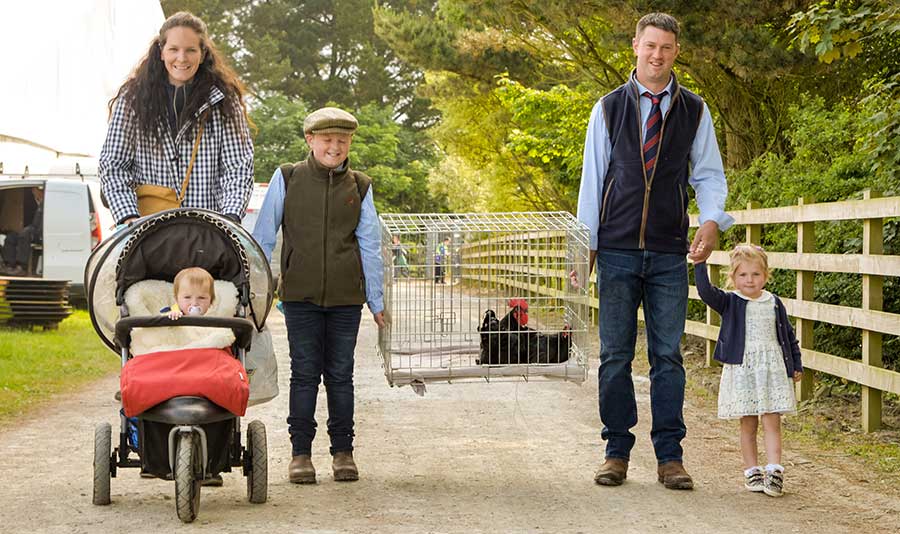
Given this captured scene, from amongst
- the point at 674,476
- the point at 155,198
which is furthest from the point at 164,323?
the point at 674,476

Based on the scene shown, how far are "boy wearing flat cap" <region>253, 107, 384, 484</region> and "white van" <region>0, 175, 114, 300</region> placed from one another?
12593mm

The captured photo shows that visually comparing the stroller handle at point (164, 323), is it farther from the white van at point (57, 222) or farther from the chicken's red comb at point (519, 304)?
the white van at point (57, 222)

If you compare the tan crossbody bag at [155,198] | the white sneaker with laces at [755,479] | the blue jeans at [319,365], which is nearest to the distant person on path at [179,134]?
the tan crossbody bag at [155,198]

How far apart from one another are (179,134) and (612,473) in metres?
2.69

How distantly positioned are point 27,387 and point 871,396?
6.57 meters

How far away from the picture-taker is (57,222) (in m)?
18.2

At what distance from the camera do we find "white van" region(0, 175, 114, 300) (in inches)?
710

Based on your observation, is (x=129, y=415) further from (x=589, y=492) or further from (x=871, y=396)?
(x=871, y=396)

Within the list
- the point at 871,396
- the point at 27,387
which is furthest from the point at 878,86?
the point at 27,387

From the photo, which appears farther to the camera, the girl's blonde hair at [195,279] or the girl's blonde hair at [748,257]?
the girl's blonde hair at [748,257]

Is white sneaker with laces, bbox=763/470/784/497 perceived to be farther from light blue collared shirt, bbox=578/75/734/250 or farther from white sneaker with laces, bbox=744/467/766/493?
light blue collared shirt, bbox=578/75/734/250

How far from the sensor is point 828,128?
1152 cm

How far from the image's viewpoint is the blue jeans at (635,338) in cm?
613

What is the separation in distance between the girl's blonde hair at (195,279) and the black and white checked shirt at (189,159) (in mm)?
576
